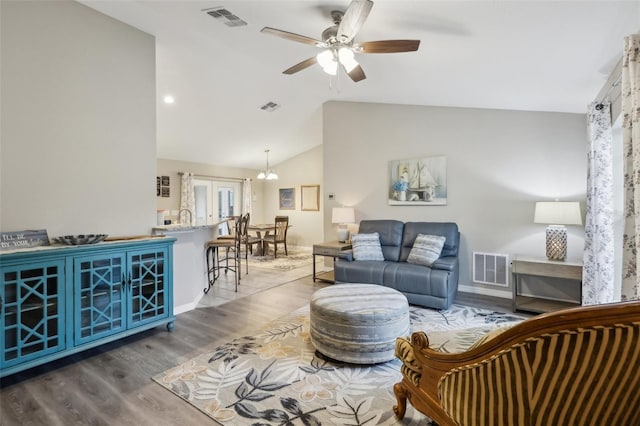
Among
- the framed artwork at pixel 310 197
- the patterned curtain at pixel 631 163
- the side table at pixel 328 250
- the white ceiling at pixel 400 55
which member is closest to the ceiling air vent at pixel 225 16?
the white ceiling at pixel 400 55

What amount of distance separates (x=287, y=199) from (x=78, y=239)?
6.63m

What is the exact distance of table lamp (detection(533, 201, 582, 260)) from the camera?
10.9ft

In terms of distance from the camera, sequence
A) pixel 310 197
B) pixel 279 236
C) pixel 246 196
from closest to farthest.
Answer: pixel 279 236 → pixel 310 197 → pixel 246 196

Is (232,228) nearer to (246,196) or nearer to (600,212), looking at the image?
(246,196)

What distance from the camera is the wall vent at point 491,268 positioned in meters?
4.12

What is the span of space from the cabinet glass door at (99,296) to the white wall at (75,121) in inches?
19.0

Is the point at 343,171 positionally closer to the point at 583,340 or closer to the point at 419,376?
the point at 419,376

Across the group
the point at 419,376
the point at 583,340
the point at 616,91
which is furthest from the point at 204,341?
the point at 616,91

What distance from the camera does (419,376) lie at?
5.13ft

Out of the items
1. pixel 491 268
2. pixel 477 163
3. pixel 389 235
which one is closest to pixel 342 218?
pixel 389 235

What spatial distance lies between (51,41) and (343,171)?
422 centimetres

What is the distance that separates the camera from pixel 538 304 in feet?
11.9

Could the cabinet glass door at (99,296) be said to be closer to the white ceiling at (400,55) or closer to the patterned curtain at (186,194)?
the white ceiling at (400,55)

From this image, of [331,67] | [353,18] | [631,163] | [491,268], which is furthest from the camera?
[491,268]
